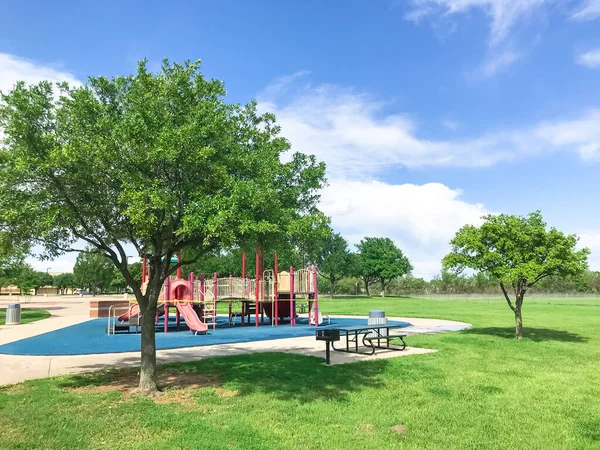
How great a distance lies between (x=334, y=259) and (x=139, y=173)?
247 feet

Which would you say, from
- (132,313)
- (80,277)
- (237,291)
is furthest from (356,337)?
(80,277)

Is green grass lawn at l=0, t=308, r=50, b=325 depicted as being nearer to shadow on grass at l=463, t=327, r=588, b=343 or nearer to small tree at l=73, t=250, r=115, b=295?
shadow on grass at l=463, t=327, r=588, b=343

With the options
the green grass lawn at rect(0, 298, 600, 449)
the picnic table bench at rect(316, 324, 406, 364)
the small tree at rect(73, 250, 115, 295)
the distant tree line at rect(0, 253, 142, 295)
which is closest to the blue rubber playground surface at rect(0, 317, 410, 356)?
the picnic table bench at rect(316, 324, 406, 364)

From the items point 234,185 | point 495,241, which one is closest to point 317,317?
point 495,241

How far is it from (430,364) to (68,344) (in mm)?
12316

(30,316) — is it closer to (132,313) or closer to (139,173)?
(132,313)

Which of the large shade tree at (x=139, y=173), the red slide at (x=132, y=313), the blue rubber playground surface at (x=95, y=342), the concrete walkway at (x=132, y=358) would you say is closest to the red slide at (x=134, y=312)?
the red slide at (x=132, y=313)

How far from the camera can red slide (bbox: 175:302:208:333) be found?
2003 centimetres

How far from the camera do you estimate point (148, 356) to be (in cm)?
874

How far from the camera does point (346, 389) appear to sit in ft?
28.3

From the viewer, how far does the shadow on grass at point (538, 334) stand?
16669mm

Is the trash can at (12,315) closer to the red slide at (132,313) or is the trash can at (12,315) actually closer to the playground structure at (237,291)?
the playground structure at (237,291)

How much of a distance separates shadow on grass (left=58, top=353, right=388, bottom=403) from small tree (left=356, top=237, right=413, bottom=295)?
72820mm

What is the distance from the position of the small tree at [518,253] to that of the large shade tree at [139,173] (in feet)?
32.9
